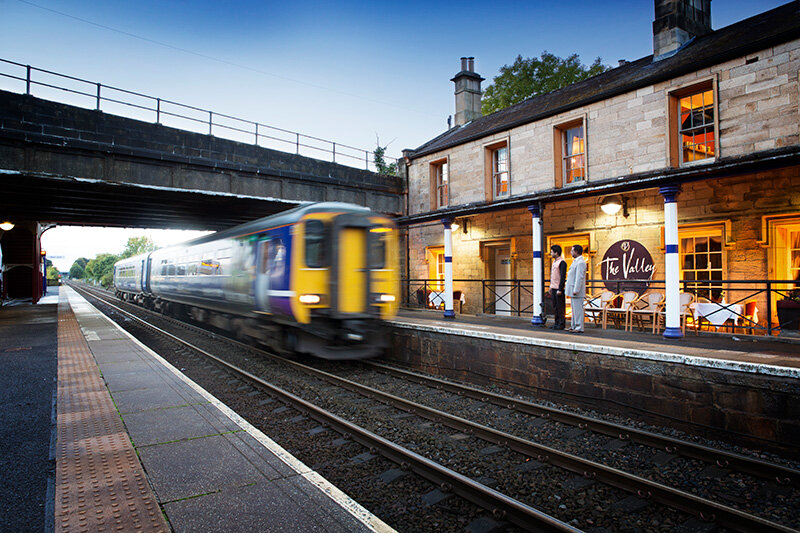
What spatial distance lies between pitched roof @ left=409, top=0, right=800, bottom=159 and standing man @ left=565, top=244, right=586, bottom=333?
570 cm

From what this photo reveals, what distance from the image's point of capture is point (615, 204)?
10859 millimetres

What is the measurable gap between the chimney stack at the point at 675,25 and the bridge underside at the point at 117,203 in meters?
12.3

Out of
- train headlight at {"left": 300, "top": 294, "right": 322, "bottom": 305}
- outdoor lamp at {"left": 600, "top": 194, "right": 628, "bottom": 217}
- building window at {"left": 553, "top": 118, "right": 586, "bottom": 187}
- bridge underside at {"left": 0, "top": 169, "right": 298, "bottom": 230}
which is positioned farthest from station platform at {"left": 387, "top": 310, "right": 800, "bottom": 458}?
bridge underside at {"left": 0, "top": 169, "right": 298, "bottom": 230}

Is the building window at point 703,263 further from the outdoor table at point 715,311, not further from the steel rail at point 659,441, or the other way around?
the steel rail at point 659,441

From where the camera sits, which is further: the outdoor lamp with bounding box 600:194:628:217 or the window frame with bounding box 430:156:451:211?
the window frame with bounding box 430:156:451:211

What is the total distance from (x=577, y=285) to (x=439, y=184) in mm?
9558

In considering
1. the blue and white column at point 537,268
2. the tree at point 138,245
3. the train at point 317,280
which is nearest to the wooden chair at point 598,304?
the blue and white column at point 537,268

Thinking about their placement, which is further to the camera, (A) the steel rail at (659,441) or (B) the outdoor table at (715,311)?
(B) the outdoor table at (715,311)

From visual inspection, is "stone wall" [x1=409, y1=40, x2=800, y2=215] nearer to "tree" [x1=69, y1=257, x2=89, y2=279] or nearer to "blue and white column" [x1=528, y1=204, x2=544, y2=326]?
"blue and white column" [x1=528, y1=204, x2=544, y2=326]

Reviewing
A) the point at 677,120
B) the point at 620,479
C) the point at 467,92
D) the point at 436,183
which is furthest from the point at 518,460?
the point at 467,92

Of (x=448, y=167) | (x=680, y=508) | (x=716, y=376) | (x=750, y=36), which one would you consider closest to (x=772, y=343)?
(x=716, y=376)

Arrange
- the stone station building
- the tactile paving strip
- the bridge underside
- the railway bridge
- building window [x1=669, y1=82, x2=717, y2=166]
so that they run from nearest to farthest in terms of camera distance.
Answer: the tactile paving strip < the stone station building < building window [x1=669, y1=82, x2=717, y2=166] < the railway bridge < the bridge underside

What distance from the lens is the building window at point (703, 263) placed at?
32.2 ft

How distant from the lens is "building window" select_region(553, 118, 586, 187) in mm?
12227
